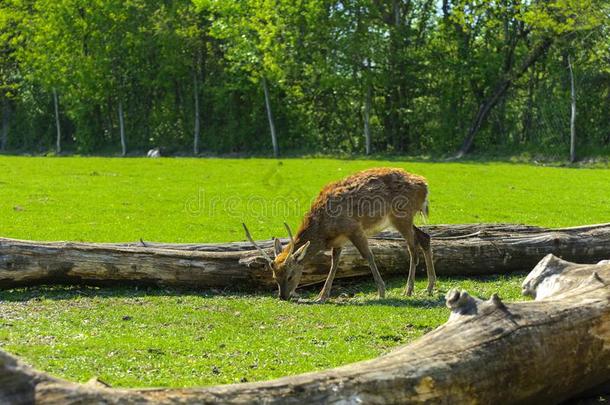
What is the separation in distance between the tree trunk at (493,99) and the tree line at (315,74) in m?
0.09

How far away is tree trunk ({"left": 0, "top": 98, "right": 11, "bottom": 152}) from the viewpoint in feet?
220

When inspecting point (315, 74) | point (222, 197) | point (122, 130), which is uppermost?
point (315, 74)

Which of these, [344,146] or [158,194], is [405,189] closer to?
[158,194]

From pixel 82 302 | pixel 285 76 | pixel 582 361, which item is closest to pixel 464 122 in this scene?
pixel 285 76

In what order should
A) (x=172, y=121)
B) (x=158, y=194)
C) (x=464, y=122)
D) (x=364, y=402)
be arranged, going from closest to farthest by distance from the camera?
(x=364, y=402) < (x=158, y=194) < (x=464, y=122) < (x=172, y=121)

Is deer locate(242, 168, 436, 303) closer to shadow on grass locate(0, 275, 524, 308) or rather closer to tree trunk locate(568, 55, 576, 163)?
shadow on grass locate(0, 275, 524, 308)

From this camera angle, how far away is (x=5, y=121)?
67.4m

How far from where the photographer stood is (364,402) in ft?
19.4

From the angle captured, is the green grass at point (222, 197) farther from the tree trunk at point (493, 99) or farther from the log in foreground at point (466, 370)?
the log in foreground at point (466, 370)

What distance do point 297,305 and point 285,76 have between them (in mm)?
37804

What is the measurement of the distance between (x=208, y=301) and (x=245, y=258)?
1.33 meters

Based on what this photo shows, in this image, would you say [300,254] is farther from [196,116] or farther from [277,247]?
[196,116]

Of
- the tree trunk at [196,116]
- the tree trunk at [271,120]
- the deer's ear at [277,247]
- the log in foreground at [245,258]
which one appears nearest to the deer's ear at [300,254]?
the deer's ear at [277,247]

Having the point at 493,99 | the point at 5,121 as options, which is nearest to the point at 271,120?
the point at 493,99
